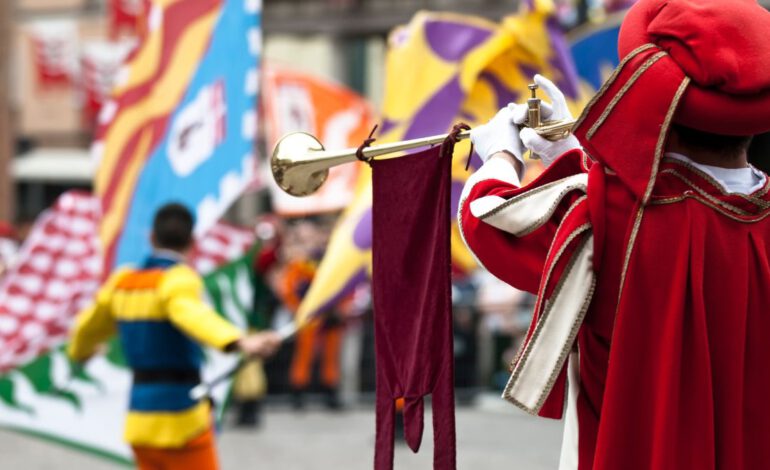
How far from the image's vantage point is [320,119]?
11414mm

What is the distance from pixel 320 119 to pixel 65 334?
3641 millimetres

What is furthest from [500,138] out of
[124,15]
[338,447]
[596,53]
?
[124,15]

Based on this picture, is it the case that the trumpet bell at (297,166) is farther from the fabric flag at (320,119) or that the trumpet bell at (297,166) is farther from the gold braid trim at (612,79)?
the fabric flag at (320,119)

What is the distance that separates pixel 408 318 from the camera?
3.56 meters

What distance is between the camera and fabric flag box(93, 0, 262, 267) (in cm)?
702

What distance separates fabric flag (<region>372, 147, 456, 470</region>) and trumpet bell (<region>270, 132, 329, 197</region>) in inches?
6.0

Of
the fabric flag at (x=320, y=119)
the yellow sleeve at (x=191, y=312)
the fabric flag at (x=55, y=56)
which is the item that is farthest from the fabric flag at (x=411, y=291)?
the fabric flag at (x=55, y=56)

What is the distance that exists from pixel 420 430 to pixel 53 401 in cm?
401

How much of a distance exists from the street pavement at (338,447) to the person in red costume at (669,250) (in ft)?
21.2

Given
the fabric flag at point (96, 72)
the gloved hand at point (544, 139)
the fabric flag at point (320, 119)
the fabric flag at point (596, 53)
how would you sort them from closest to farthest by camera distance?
the gloved hand at point (544, 139) → the fabric flag at point (596, 53) → the fabric flag at point (320, 119) → the fabric flag at point (96, 72)

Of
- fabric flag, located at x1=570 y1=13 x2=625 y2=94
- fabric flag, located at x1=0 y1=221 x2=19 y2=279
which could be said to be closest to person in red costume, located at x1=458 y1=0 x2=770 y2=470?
fabric flag, located at x1=570 y1=13 x2=625 y2=94

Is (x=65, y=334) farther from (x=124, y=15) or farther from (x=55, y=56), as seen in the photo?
(x=55, y=56)

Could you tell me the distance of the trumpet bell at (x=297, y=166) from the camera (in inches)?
143

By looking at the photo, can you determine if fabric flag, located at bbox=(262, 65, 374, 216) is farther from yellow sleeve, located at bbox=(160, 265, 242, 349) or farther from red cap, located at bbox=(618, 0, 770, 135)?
red cap, located at bbox=(618, 0, 770, 135)
